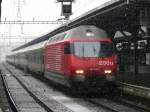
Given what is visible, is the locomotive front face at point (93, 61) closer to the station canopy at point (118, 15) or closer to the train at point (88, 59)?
the train at point (88, 59)

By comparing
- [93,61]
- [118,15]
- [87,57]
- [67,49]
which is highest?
[118,15]

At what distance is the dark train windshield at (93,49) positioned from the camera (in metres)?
19.4

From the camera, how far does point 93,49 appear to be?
19.5m

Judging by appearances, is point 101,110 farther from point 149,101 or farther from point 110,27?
point 110,27

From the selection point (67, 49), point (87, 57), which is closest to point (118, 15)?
point (87, 57)

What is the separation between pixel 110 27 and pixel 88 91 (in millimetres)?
5356

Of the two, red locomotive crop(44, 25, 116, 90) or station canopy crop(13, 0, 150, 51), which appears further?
red locomotive crop(44, 25, 116, 90)

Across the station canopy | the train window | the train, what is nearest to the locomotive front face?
the train

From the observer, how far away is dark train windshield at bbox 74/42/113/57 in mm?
19375

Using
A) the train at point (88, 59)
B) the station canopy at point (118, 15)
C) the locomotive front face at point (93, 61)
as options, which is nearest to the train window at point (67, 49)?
the train at point (88, 59)

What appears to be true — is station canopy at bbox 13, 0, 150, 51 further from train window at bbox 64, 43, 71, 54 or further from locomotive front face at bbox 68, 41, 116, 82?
train window at bbox 64, 43, 71, 54

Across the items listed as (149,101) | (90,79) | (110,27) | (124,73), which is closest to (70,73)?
(90,79)

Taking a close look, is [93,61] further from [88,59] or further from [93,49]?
[93,49]

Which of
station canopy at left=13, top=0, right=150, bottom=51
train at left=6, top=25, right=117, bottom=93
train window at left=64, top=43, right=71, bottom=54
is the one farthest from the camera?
train window at left=64, top=43, right=71, bottom=54
